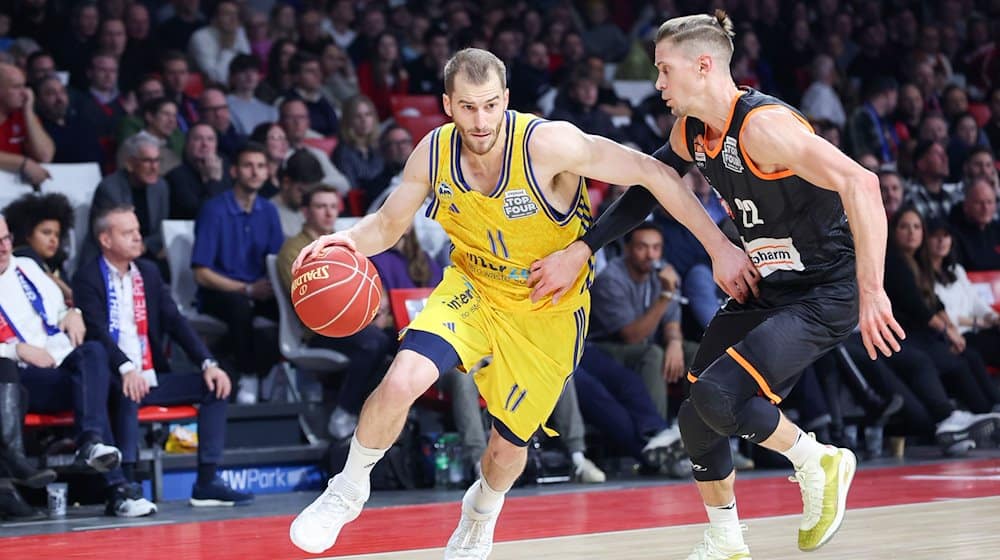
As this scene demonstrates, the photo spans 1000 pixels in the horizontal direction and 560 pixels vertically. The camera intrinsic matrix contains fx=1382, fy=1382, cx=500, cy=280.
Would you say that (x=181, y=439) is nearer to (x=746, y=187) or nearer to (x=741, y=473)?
(x=741, y=473)

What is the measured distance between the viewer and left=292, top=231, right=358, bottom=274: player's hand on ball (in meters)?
4.28

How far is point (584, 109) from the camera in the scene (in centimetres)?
1028

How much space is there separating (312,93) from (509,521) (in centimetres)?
483

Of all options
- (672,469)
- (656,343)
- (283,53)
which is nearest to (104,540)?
(672,469)

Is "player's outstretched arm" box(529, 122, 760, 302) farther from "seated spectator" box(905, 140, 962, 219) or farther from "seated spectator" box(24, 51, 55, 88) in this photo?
"seated spectator" box(905, 140, 962, 219)

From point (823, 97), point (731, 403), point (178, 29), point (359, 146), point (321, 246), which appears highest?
point (178, 29)

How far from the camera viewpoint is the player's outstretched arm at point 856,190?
378cm

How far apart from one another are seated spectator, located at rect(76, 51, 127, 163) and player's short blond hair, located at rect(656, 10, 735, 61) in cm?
524

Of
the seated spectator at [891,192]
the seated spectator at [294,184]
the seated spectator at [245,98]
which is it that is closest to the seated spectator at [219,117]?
the seated spectator at [245,98]

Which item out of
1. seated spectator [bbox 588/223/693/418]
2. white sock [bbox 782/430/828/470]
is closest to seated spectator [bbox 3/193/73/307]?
seated spectator [bbox 588/223/693/418]

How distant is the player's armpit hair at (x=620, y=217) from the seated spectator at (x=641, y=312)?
3.44 m

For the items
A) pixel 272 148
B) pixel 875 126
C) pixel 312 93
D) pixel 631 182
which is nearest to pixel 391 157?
pixel 272 148

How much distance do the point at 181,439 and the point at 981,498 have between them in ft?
13.2

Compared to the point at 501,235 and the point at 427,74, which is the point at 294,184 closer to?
the point at 427,74
